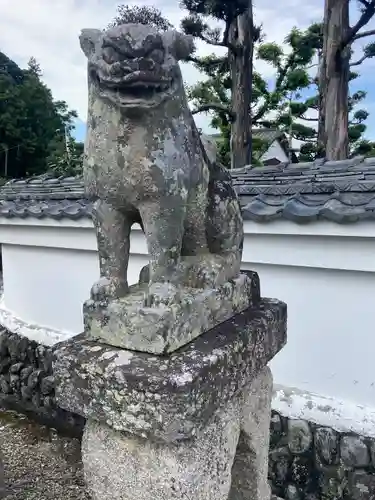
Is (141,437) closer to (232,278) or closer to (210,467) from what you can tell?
(210,467)

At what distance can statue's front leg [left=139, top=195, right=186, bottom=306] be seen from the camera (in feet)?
4.09

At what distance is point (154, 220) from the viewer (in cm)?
127

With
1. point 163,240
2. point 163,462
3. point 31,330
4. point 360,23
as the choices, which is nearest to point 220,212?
point 163,240

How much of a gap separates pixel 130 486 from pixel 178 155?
0.91 metres

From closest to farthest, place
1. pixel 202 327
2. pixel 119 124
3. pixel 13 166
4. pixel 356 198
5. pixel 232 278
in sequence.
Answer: pixel 119 124, pixel 202 327, pixel 232 278, pixel 356 198, pixel 13 166

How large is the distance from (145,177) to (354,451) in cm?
221

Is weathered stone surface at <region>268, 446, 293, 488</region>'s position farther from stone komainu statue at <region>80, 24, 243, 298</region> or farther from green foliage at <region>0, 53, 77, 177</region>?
green foliage at <region>0, 53, 77, 177</region>

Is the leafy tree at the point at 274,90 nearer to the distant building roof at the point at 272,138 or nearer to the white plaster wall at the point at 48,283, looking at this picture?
the distant building roof at the point at 272,138

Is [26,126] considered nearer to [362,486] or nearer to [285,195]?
[285,195]

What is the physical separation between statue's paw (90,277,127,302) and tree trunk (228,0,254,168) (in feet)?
27.8

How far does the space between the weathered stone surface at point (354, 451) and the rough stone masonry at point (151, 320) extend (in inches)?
59.7

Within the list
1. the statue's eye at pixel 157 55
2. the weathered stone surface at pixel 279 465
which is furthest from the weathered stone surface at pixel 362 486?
the statue's eye at pixel 157 55

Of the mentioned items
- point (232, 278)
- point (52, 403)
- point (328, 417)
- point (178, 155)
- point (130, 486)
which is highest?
point (178, 155)

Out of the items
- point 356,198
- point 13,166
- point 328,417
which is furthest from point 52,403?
point 13,166
